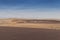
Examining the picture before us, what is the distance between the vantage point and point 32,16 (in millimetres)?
9953

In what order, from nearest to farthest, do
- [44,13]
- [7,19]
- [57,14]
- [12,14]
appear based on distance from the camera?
[57,14], [44,13], [12,14], [7,19]

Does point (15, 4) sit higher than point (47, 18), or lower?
higher

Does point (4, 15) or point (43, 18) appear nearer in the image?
point (43, 18)

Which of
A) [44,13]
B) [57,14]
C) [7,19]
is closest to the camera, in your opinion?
[57,14]

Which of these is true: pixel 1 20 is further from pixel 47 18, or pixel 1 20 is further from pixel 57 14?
pixel 57 14

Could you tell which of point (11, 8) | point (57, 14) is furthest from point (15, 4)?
point (57, 14)

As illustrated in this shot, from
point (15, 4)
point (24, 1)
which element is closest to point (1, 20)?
point (15, 4)

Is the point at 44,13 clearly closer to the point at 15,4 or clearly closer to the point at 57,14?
the point at 57,14

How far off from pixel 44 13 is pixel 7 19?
10.3 ft

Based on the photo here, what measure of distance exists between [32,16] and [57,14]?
1.96m

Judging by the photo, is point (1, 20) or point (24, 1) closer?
point (24, 1)

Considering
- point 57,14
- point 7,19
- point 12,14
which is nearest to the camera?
point 57,14

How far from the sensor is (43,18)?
9.69 m

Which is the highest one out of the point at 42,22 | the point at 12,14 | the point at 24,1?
the point at 24,1
